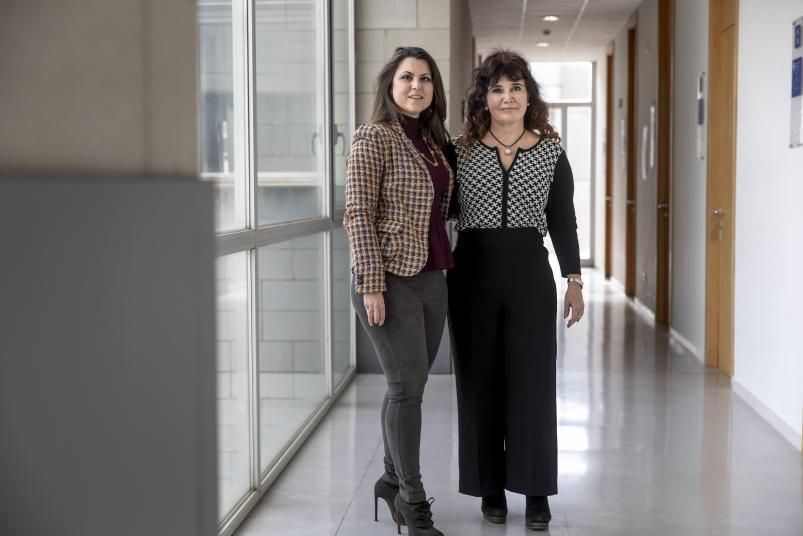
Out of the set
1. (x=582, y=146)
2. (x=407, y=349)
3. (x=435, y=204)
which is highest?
(x=582, y=146)

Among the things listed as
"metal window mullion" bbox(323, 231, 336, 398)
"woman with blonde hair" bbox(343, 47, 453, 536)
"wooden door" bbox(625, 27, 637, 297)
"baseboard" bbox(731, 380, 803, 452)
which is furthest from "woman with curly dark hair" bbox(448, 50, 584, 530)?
"wooden door" bbox(625, 27, 637, 297)

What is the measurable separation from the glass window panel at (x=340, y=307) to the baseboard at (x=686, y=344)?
7.61 feet

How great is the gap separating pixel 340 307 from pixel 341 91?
48.3 inches

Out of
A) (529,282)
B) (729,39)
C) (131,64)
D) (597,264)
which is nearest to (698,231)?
(729,39)

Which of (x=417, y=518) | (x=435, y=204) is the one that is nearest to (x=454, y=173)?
(x=435, y=204)

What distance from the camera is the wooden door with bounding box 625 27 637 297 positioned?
33.6 ft

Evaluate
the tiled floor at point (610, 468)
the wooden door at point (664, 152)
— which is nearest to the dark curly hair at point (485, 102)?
the tiled floor at point (610, 468)

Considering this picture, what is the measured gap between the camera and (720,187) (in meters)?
5.90

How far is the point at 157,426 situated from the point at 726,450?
390cm

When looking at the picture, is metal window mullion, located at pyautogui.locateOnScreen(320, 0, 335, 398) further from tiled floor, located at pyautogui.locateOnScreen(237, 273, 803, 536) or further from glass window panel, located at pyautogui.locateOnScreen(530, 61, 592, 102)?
glass window panel, located at pyautogui.locateOnScreen(530, 61, 592, 102)

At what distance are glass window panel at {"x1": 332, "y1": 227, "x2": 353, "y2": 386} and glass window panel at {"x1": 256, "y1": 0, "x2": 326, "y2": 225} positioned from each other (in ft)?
1.47

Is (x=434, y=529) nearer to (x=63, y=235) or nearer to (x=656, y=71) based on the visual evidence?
(x=63, y=235)

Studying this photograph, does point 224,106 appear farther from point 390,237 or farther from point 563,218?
point 563,218

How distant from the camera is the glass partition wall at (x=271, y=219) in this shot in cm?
290
